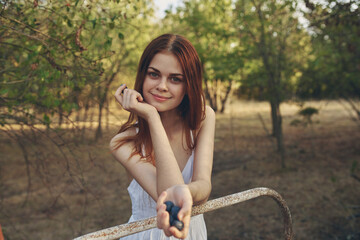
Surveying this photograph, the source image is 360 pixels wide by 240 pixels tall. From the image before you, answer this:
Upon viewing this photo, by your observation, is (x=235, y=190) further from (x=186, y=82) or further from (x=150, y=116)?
(x=150, y=116)

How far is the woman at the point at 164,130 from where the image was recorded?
1615 millimetres

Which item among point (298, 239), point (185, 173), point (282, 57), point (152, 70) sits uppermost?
point (282, 57)

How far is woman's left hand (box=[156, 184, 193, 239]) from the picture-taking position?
1.05 meters

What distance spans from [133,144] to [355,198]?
20.0 feet

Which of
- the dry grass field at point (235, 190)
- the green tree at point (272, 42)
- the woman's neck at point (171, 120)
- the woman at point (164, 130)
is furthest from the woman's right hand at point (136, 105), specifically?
the green tree at point (272, 42)

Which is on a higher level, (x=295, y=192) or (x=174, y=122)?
(x=174, y=122)

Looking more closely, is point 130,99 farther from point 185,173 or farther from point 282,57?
point 282,57

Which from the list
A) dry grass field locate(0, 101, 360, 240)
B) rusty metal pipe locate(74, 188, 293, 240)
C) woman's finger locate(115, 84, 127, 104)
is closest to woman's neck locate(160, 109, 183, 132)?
woman's finger locate(115, 84, 127, 104)

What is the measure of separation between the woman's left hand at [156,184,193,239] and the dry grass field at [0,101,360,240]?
7.74 feet

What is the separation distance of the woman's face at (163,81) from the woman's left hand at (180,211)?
2.38 ft

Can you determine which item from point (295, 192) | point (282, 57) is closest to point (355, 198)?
point (295, 192)

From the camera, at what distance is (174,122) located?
6.99 ft

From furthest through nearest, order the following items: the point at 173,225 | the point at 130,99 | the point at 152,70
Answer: the point at 152,70 < the point at 130,99 < the point at 173,225

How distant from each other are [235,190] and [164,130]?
622 cm
